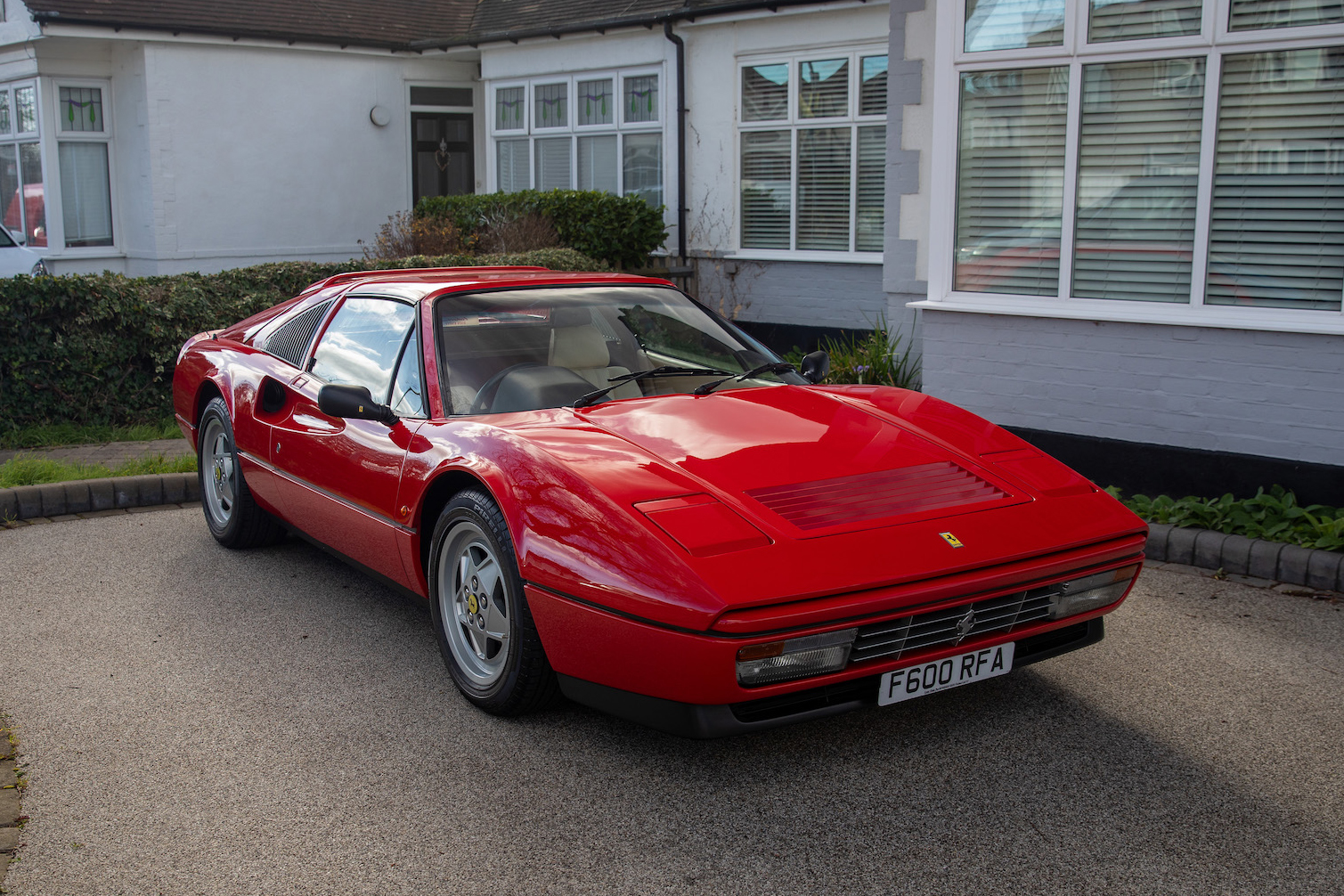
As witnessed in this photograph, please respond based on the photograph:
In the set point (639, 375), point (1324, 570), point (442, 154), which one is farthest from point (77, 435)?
point (442, 154)

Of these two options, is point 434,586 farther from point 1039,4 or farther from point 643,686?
point 1039,4

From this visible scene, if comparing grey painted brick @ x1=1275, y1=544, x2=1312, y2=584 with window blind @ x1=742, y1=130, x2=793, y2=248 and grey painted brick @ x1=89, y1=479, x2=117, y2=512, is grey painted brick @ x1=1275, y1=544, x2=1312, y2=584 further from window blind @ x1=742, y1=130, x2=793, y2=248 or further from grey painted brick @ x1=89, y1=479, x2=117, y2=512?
window blind @ x1=742, y1=130, x2=793, y2=248

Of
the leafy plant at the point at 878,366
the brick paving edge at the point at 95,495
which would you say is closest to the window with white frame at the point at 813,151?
the leafy plant at the point at 878,366

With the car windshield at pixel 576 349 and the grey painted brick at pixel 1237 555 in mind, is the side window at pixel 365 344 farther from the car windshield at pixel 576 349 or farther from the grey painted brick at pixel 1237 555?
the grey painted brick at pixel 1237 555

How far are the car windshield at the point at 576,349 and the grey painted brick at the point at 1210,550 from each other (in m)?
2.27

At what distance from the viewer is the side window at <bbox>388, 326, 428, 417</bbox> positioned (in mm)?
4270

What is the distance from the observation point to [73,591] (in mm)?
5195

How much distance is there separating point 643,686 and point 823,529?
0.67 metres

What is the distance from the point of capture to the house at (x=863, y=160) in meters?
6.02

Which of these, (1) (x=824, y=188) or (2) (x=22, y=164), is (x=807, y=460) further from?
(2) (x=22, y=164)

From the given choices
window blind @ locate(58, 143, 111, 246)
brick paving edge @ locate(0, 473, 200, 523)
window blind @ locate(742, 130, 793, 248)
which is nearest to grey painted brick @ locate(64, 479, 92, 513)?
brick paving edge @ locate(0, 473, 200, 523)

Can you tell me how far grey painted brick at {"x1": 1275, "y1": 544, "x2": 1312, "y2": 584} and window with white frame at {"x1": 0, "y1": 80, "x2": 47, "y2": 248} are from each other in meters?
16.1

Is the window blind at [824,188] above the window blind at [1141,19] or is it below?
below

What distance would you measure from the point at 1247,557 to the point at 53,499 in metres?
6.32
